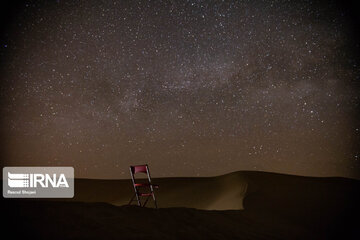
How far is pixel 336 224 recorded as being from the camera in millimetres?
8008

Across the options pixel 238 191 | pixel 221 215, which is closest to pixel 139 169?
pixel 221 215

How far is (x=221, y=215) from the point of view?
6965 mm

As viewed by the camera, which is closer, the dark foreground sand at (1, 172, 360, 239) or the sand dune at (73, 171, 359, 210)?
the dark foreground sand at (1, 172, 360, 239)

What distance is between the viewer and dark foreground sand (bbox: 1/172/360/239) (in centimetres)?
478

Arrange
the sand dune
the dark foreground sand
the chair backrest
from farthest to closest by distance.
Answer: the sand dune < the chair backrest < the dark foreground sand

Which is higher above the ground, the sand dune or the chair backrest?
the chair backrest

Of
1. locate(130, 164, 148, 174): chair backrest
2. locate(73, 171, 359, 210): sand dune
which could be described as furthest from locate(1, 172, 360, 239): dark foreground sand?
locate(130, 164, 148, 174): chair backrest

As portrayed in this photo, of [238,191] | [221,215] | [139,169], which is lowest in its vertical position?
[221,215]

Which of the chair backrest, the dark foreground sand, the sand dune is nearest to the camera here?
the dark foreground sand

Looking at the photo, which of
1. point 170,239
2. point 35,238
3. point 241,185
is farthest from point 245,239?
point 241,185

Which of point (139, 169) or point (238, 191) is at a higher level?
point (139, 169)

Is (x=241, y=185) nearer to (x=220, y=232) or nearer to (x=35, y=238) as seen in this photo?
(x=220, y=232)

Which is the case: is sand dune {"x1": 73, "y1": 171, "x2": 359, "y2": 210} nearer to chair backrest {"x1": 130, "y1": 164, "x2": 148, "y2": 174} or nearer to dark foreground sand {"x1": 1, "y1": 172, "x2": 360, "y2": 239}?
dark foreground sand {"x1": 1, "y1": 172, "x2": 360, "y2": 239}

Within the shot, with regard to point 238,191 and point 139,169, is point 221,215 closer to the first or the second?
point 139,169
